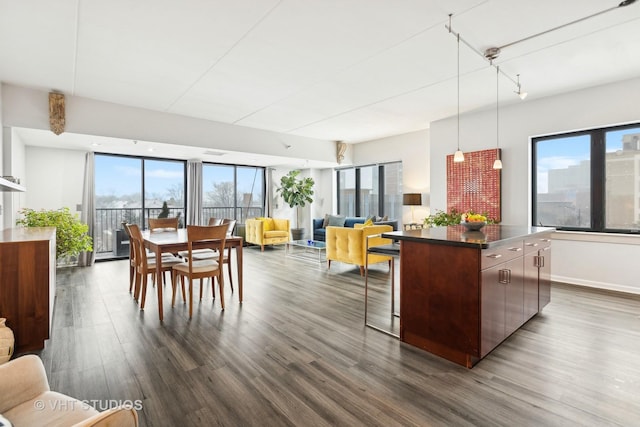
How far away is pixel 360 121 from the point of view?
5934mm

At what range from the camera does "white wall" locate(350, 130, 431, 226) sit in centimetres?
657

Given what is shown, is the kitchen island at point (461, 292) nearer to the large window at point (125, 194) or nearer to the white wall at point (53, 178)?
the large window at point (125, 194)

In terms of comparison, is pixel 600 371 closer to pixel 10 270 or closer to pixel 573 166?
pixel 573 166

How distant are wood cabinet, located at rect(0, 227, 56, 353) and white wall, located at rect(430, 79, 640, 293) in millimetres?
5717

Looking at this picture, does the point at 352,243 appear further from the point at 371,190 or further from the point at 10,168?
the point at 10,168

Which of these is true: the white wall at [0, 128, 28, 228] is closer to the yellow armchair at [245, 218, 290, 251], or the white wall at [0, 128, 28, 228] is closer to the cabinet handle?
the yellow armchair at [245, 218, 290, 251]

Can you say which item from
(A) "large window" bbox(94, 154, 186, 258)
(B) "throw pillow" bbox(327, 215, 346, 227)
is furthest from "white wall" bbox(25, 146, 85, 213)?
(B) "throw pillow" bbox(327, 215, 346, 227)

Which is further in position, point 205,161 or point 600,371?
point 205,161

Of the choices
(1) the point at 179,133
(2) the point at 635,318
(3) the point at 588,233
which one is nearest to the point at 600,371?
(2) the point at 635,318

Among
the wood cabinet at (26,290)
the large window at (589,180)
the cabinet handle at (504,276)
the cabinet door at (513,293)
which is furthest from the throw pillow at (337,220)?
the wood cabinet at (26,290)

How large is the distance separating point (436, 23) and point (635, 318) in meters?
3.44

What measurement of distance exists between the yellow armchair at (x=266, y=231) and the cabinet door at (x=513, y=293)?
565cm

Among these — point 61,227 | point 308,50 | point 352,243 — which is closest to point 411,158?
point 352,243

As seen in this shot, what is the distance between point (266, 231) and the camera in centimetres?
773
